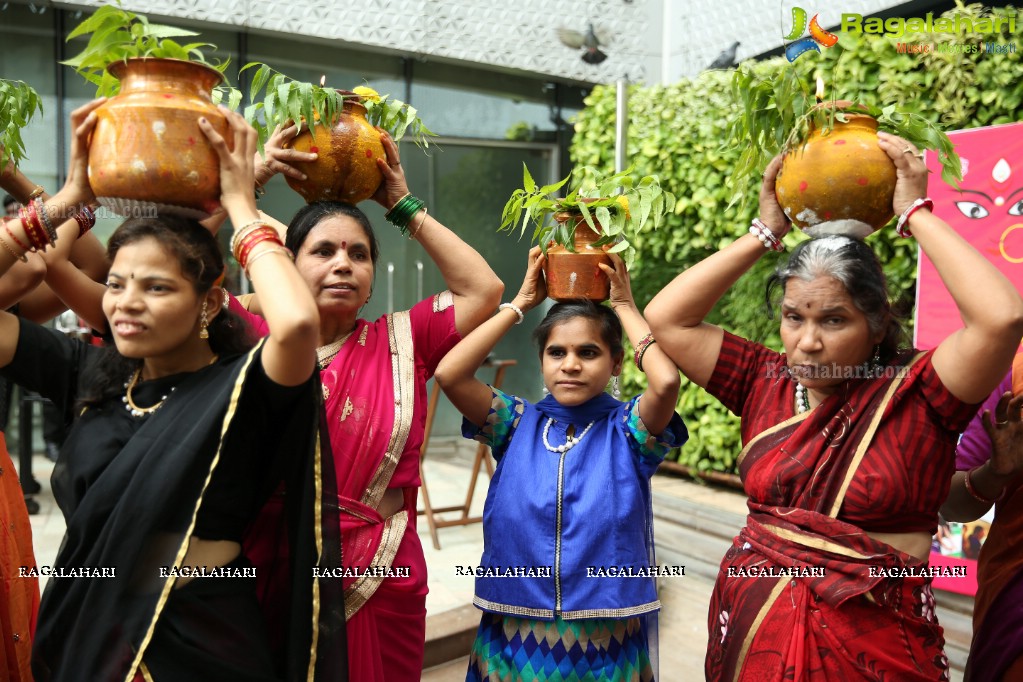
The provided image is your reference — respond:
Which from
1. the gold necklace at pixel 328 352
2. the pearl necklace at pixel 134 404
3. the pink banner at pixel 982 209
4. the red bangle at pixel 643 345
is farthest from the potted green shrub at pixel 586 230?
the pink banner at pixel 982 209

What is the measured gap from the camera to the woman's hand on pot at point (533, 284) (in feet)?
8.68

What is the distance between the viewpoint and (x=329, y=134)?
7.26ft

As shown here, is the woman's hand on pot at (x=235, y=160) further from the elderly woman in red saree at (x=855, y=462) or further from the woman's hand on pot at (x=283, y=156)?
the elderly woman in red saree at (x=855, y=462)

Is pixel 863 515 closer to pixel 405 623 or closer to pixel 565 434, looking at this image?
pixel 565 434

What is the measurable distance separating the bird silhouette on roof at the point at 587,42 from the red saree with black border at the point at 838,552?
6.87m

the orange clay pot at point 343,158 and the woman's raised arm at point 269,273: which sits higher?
the orange clay pot at point 343,158

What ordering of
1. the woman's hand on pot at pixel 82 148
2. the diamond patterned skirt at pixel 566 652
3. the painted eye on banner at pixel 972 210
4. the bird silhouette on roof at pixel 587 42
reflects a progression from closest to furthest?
the woman's hand on pot at pixel 82 148
the diamond patterned skirt at pixel 566 652
the painted eye on banner at pixel 972 210
the bird silhouette on roof at pixel 587 42

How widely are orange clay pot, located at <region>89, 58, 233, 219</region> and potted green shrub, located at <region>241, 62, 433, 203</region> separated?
0.40 meters

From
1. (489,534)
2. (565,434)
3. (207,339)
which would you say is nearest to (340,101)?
(207,339)

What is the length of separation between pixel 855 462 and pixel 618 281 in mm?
926

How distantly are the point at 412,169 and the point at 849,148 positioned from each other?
6743 mm

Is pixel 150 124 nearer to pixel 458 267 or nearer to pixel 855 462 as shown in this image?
pixel 458 267

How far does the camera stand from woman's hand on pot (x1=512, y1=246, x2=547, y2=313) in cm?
265

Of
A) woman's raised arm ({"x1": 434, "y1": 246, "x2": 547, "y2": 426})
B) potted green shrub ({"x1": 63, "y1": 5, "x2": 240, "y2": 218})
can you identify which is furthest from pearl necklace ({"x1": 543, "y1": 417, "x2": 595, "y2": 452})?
potted green shrub ({"x1": 63, "y1": 5, "x2": 240, "y2": 218})
